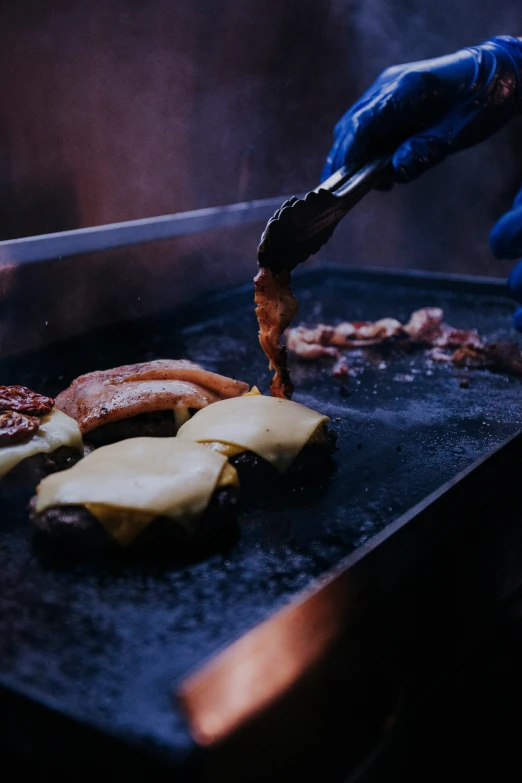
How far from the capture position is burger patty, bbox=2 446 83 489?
7.35 feet

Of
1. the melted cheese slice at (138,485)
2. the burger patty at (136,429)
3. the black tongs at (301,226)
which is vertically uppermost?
the black tongs at (301,226)

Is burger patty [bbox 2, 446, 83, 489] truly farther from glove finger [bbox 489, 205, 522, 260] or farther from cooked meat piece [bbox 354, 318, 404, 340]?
glove finger [bbox 489, 205, 522, 260]

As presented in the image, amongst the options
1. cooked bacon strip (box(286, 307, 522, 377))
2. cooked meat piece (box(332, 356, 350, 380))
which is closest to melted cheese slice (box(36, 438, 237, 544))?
cooked meat piece (box(332, 356, 350, 380))

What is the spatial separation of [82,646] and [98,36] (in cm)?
319

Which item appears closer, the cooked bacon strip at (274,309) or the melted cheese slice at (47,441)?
the melted cheese slice at (47,441)

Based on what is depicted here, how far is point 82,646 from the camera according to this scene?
1606 millimetres

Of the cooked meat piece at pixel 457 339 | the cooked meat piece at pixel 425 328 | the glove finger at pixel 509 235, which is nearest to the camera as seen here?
the glove finger at pixel 509 235

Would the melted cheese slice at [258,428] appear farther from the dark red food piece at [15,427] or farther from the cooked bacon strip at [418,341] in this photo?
the cooked bacon strip at [418,341]

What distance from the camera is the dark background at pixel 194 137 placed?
354 cm

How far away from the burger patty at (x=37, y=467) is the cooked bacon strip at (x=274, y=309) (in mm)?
873

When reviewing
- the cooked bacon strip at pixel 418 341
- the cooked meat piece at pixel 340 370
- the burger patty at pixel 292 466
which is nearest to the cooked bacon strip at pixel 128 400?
the burger patty at pixel 292 466

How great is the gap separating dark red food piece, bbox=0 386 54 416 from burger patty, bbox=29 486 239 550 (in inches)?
19.6

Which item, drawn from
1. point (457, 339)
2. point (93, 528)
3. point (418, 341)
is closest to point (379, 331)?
point (418, 341)

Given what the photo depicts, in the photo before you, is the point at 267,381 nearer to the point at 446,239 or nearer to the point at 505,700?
the point at 505,700
